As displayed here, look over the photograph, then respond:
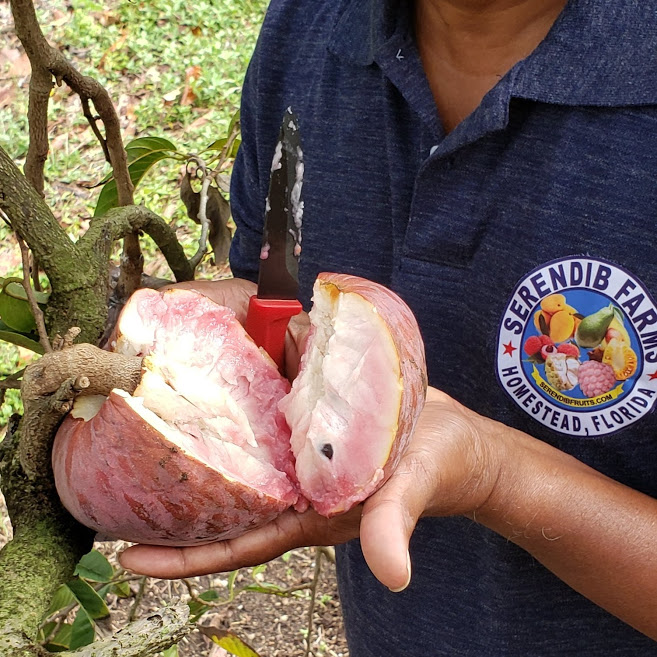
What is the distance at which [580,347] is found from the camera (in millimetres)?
990

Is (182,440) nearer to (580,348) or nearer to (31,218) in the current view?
(31,218)

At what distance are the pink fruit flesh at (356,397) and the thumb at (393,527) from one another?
0.06 m

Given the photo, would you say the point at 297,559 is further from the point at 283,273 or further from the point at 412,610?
the point at 283,273

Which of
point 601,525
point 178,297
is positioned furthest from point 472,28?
point 601,525

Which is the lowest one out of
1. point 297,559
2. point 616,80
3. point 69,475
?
point 297,559

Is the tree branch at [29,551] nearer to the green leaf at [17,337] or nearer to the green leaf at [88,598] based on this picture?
the green leaf at [17,337]

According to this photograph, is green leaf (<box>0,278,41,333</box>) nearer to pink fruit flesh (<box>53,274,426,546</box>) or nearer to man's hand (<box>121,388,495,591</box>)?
pink fruit flesh (<box>53,274,426,546</box>)

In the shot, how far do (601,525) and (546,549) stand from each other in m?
0.08

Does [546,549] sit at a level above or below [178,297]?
below

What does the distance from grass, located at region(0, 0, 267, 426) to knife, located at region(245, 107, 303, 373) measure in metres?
1.80

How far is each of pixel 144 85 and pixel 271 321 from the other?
262 cm

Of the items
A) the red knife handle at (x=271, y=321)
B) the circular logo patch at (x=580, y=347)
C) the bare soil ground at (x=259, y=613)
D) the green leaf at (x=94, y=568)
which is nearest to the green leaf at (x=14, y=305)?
the red knife handle at (x=271, y=321)

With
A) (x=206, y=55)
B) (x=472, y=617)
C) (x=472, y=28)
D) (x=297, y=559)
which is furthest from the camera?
(x=206, y=55)

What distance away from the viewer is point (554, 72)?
972 millimetres
